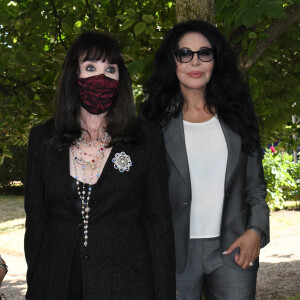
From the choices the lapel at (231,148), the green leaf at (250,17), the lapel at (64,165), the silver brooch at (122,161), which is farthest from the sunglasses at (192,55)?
the lapel at (64,165)

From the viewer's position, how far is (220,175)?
11.4ft

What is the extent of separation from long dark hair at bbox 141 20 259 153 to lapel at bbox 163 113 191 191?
77mm

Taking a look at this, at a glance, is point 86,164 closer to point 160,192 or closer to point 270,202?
point 160,192

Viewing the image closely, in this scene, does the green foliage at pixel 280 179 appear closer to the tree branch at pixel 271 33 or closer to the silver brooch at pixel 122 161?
the tree branch at pixel 271 33

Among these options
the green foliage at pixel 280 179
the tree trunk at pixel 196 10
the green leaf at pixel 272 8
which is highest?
the tree trunk at pixel 196 10

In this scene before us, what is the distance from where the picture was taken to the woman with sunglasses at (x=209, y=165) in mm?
3467

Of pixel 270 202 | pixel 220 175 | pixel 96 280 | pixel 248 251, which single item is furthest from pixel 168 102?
pixel 270 202

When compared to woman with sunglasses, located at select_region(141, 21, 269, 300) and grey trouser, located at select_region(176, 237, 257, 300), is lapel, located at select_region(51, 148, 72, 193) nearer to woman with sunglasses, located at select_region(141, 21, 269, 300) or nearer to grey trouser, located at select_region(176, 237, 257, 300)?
woman with sunglasses, located at select_region(141, 21, 269, 300)

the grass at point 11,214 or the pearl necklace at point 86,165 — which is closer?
the pearl necklace at point 86,165

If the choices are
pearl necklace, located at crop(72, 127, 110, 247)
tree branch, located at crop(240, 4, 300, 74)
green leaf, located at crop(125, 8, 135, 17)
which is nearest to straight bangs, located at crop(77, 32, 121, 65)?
pearl necklace, located at crop(72, 127, 110, 247)

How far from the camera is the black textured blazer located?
284 cm

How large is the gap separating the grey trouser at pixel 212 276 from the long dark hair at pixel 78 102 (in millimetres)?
925

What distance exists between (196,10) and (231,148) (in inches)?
58.9

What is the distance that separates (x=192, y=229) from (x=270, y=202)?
14755 mm
